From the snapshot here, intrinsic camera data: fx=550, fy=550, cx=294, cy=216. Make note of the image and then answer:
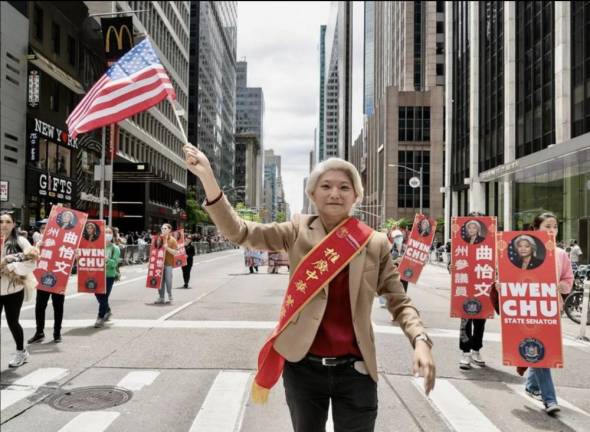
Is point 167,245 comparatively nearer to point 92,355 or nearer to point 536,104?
point 92,355

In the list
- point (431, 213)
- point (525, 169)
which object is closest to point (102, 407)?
point (525, 169)

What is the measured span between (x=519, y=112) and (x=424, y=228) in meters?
31.7

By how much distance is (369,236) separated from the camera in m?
2.83

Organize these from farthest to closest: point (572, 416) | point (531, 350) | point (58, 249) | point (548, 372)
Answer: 1. point (58, 249)
2. point (531, 350)
3. point (548, 372)
4. point (572, 416)

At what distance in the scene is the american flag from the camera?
240 inches

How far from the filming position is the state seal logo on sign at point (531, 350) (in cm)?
595

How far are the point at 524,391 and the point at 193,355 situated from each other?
176 inches

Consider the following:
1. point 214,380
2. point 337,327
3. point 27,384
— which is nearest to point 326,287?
point 337,327

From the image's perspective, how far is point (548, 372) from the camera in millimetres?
5770

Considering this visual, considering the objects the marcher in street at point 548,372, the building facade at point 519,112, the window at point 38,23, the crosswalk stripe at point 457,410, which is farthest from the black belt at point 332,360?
the window at point 38,23

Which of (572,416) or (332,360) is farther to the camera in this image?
(572,416)

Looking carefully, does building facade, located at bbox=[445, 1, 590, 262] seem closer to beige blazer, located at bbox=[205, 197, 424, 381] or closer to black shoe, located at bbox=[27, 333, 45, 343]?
black shoe, located at bbox=[27, 333, 45, 343]

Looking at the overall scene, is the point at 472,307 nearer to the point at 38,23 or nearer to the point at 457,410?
the point at 457,410

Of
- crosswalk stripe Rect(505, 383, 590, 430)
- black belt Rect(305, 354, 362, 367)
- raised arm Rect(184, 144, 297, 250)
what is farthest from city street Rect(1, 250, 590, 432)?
raised arm Rect(184, 144, 297, 250)
